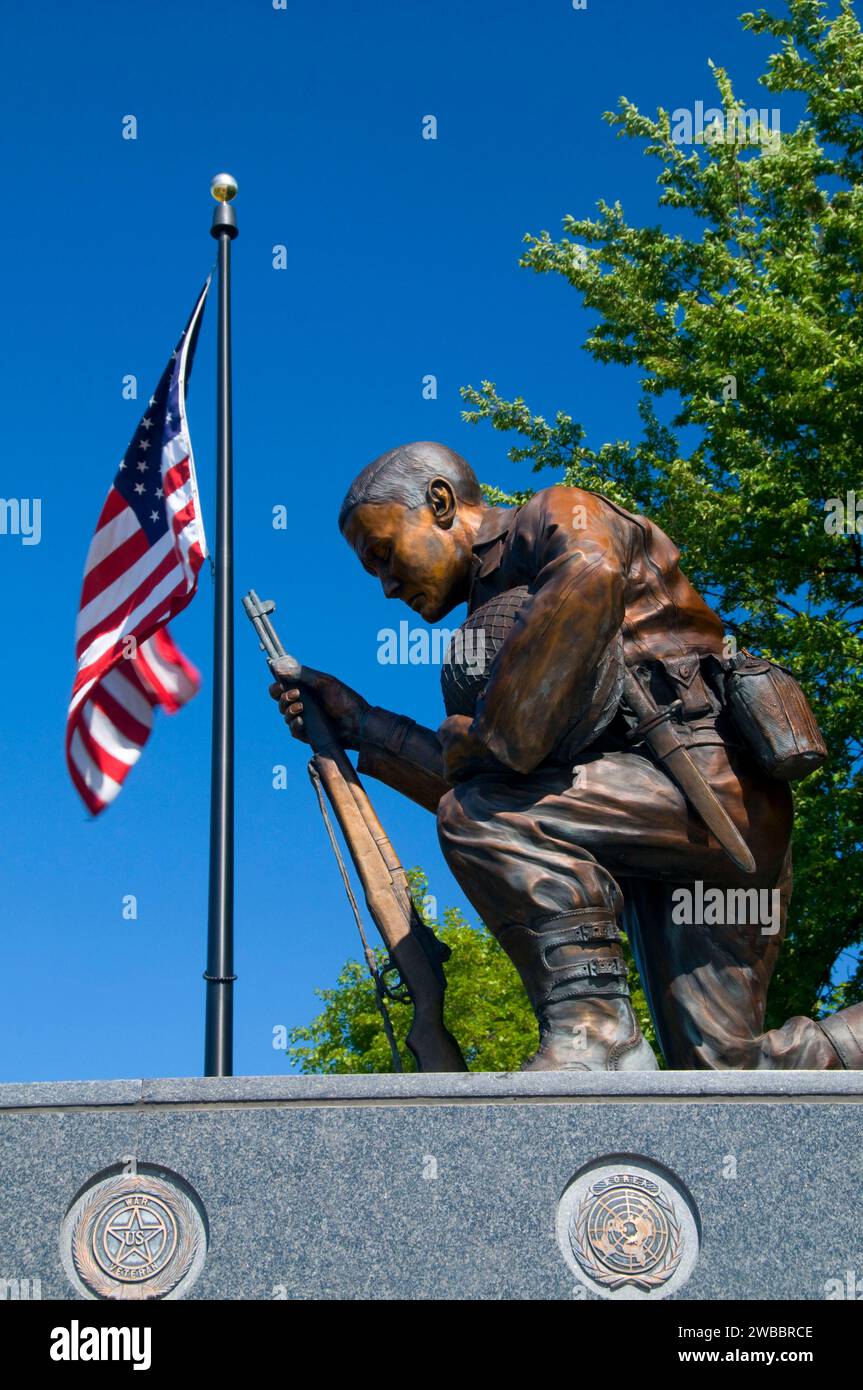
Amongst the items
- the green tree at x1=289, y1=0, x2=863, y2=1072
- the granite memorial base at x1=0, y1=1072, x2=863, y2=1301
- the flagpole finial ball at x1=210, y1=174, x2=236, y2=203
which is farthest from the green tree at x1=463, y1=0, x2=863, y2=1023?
the granite memorial base at x1=0, y1=1072, x2=863, y2=1301

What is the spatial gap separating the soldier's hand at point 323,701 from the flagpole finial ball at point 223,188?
19.2 feet

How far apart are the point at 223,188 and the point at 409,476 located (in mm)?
6071

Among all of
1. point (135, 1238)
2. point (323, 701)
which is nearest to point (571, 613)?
point (323, 701)

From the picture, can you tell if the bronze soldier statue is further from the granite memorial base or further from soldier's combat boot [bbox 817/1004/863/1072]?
the granite memorial base

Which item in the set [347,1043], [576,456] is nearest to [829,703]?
[576,456]

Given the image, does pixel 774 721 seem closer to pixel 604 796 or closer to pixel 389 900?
pixel 604 796

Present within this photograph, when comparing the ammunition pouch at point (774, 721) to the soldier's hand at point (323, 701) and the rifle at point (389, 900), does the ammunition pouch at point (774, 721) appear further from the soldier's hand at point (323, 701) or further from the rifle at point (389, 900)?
the soldier's hand at point (323, 701)

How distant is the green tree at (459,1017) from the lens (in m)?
20.7

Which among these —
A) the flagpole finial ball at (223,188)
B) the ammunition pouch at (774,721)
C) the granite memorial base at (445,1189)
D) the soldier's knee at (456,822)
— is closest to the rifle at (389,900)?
the soldier's knee at (456,822)

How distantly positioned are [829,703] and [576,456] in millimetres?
4262

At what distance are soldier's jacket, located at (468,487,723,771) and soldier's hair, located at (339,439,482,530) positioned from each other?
0.31 metres

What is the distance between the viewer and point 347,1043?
23.0m

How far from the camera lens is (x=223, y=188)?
10.4 meters

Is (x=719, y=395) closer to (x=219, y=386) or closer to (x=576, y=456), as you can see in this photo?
(x=576, y=456)
